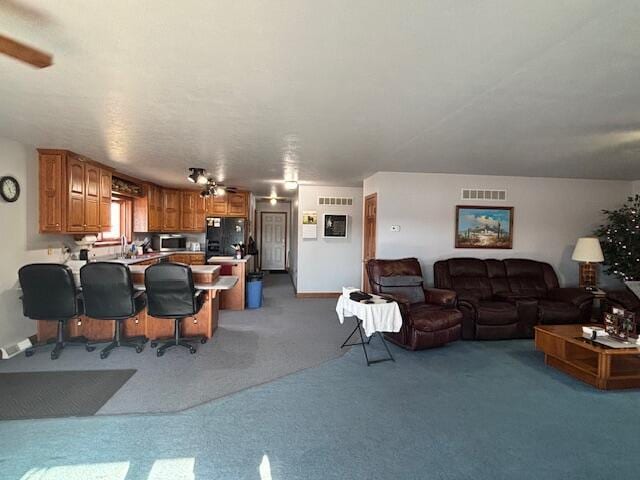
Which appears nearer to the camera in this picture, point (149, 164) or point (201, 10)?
point (201, 10)

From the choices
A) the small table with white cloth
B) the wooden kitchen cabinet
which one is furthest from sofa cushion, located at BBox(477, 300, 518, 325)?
the wooden kitchen cabinet

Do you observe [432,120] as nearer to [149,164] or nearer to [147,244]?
[149,164]

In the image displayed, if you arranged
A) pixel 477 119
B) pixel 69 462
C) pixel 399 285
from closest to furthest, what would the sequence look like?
pixel 69 462 < pixel 477 119 < pixel 399 285

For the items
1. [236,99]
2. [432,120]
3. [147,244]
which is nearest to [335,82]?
[236,99]

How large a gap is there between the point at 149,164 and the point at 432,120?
403cm

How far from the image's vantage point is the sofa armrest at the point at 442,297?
14.1ft

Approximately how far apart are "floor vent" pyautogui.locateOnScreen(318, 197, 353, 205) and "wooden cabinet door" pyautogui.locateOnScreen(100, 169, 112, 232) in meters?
3.78

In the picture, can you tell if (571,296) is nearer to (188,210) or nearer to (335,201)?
(335,201)

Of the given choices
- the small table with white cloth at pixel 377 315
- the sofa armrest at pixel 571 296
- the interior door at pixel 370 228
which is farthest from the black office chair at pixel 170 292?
the sofa armrest at pixel 571 296

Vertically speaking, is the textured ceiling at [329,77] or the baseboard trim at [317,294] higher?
the textured ceiling at [329,77]

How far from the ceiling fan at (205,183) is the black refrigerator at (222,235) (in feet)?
2.68

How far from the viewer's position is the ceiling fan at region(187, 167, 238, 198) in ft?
15.3

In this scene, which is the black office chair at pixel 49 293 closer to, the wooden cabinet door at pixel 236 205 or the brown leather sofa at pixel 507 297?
the wooden cabinet door at pixel 236 205

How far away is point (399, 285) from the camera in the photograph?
4.59 m
